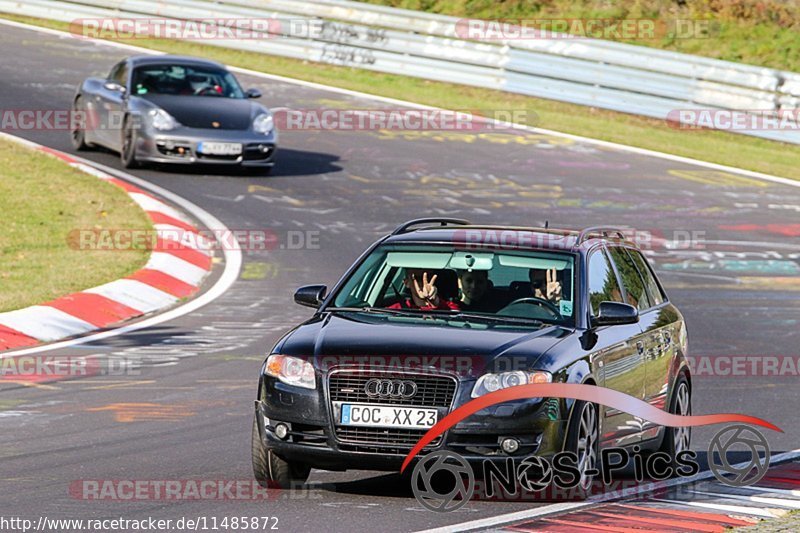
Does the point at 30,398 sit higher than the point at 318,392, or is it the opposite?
the point at 318,392

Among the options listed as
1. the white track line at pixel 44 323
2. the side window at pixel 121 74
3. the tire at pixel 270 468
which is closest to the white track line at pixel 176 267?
the white track line at pixel 44 323

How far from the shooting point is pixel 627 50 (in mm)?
28156

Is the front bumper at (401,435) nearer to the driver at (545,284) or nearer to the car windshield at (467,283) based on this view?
the car windshield at (467,283)

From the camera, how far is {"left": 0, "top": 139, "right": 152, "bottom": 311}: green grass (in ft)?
52.4

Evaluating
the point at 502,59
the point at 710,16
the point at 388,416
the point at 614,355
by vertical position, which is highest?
the point at 710,16

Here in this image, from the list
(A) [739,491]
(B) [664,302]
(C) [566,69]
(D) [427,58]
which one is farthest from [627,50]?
(A) [739,491]

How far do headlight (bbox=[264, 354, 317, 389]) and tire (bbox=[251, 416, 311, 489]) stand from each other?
1.02 ft

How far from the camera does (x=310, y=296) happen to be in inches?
383

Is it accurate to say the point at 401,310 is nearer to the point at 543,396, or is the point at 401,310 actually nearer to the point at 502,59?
the point at 543,396

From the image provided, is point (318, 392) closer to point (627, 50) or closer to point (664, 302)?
point (664, 302)

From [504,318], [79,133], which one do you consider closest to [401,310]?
[504,318]

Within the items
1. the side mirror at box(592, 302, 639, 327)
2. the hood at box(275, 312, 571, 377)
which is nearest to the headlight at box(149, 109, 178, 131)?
the hood at box(275, 312, 571, 377)

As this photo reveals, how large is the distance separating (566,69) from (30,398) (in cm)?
1910

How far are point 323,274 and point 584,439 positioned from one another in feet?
29.9
